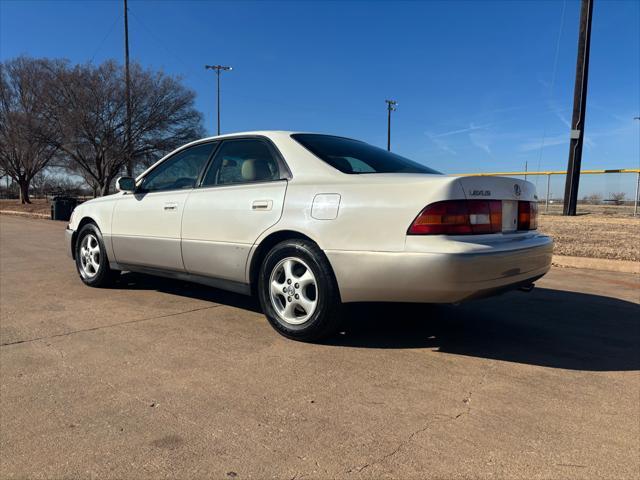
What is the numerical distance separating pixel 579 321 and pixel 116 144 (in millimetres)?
26753

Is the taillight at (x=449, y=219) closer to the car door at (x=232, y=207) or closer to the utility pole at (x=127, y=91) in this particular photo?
the car door at (x=232, y=207)

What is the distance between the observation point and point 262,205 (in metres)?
3.79

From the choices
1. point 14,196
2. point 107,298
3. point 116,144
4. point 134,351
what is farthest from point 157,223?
point 14,196

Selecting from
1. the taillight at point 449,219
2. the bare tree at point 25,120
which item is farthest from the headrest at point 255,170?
the bare tree at point 25,120

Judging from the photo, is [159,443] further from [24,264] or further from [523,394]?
[24,264]

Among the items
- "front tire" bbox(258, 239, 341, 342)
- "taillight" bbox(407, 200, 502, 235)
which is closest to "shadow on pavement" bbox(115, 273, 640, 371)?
"front tire" bbox(258, 239, 341, 342)

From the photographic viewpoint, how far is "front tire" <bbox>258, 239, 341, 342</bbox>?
339cm

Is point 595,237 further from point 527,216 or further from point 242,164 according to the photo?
point 242,164

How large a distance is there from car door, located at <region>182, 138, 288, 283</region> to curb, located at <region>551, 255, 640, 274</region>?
5784mm

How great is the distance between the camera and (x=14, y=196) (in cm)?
5503

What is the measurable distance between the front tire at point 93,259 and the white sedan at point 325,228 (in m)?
0.68

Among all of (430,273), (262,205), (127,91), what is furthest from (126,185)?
(127,91)

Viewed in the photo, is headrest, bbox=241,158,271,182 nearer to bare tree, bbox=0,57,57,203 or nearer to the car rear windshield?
the car rear windshield

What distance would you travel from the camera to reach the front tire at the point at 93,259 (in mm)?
5414
